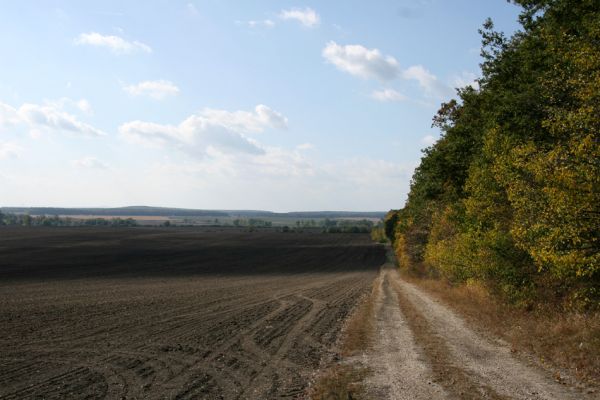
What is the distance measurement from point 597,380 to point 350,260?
267 ft

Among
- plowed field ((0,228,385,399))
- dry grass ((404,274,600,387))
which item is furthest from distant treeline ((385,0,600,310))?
plowed field ((0,228,385,399))

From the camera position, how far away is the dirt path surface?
36.7 ft

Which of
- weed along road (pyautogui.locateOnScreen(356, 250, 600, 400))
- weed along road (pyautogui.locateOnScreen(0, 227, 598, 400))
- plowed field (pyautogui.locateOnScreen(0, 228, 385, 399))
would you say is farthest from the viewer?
plowed field (pyautogui.locateOnScreen(0, 228, 385, 399))

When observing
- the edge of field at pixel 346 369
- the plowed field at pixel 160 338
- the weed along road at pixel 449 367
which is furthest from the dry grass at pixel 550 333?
the plowed field at pixel 160 338

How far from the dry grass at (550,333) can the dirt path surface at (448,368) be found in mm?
617

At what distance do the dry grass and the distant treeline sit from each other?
80 cm

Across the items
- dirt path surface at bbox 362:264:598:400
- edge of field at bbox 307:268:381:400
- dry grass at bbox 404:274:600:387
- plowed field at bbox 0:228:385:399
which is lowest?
plowed field at bbox 0:228:385:399

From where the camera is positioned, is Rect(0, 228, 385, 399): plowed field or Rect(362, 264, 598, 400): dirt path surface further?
Rect(0, 228, 385, 399): plowed field

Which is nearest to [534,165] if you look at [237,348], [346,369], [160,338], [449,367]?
[449,367]

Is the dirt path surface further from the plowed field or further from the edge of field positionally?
the plowed field

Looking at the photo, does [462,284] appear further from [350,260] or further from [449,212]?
[350,260]

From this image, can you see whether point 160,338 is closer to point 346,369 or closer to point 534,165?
point 346,369

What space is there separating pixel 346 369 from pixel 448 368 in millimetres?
2697

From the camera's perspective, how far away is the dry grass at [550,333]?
12547mm
